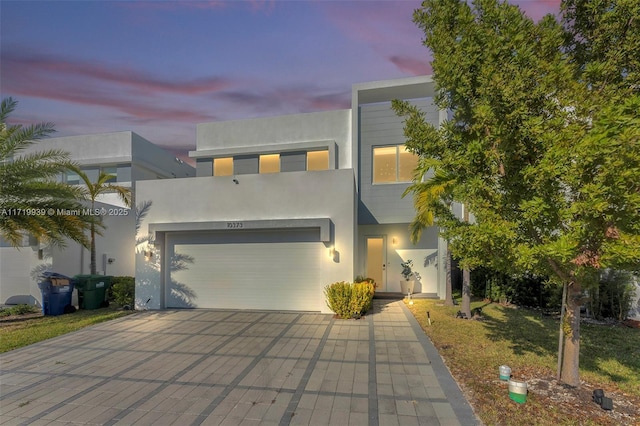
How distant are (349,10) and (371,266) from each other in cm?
1097

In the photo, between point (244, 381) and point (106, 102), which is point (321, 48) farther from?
point (106, 102)

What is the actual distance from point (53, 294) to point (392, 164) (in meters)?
14.5

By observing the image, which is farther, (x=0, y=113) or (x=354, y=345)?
(x=0, y=113)

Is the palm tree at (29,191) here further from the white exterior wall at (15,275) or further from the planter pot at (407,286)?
the planter pot at (407,286)

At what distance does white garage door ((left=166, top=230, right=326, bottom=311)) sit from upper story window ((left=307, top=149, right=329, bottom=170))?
506cm

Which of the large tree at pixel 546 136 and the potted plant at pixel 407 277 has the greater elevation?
the large tree at pixel 546 136

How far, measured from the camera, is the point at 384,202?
14.1m

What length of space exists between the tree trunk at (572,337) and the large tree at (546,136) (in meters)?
0.02

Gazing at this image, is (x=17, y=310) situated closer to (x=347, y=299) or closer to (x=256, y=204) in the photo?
(x=256, y=204)

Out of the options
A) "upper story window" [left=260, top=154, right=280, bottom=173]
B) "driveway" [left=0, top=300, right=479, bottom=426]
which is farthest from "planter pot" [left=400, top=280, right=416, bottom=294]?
"upper story window" [left=260, top=154, right=280, bottom=173]

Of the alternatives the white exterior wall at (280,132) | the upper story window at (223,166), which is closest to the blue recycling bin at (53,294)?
the upper story window at (223,166)

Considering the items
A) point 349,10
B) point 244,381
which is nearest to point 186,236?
point 244,381

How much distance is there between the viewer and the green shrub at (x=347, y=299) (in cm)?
972

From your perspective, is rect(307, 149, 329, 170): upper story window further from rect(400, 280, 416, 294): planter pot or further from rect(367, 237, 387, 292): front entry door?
rect(400, 280, 416, 294): planter pot
